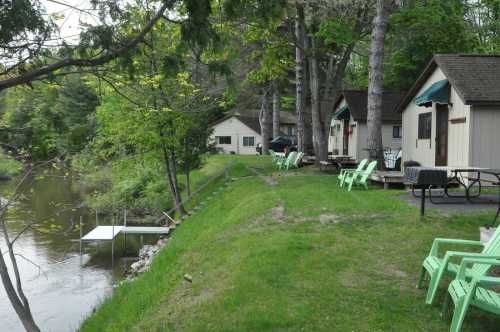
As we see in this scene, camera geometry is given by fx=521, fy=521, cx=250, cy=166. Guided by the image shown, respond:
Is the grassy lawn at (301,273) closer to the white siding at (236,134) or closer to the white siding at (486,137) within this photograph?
the white siding at (486,137)

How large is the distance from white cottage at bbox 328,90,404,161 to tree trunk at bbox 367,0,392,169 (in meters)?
8.85

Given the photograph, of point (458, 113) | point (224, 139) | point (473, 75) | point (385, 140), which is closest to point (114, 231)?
point (458, 113)

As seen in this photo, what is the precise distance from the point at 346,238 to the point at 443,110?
32.1ft

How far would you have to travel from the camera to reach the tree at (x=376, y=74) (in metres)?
16.4

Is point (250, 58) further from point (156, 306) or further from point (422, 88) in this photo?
point (156, 306)

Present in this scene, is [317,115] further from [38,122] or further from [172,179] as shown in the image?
[38,122]

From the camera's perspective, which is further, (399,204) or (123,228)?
(123,228)

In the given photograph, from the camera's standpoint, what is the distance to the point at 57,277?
46.6ft

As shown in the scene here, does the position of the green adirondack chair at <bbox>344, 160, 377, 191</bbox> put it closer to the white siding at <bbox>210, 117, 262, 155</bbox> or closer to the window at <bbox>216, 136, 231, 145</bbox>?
the white siding at <bbox>210, 117, 262, 155</bbox>

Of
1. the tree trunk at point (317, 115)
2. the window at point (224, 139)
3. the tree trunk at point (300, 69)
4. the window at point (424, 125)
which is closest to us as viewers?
the window at point (424, 125)

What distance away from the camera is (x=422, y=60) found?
30203 mm

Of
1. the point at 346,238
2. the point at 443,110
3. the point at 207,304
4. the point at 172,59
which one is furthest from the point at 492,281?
the point at 443,110

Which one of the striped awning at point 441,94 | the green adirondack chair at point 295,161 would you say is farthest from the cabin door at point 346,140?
the striped awning at point 441,94

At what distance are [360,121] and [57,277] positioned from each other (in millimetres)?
17172
